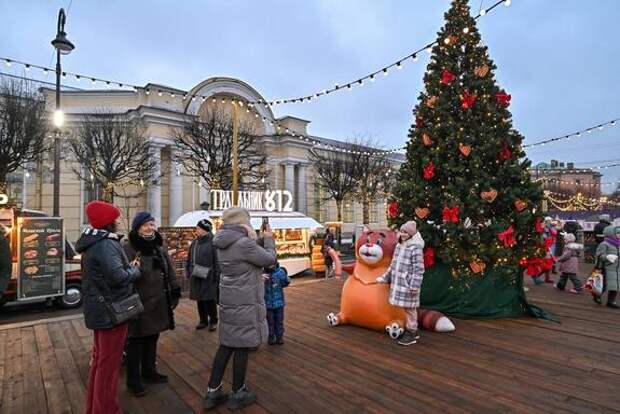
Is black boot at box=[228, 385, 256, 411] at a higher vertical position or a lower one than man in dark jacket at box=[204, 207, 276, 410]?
lower

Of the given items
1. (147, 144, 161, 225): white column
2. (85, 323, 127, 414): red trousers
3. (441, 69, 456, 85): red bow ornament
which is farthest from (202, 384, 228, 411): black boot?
(147, 144, 161, 225): white column

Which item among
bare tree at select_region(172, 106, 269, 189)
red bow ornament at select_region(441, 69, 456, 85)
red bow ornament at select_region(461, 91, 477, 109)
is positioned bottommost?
red bow ornament at select_region(461, 91, 477, 109)

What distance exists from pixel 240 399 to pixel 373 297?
2.68 metres

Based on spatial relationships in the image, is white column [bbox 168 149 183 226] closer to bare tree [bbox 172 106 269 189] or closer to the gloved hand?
bare tree [bbox 172 106 269 189]

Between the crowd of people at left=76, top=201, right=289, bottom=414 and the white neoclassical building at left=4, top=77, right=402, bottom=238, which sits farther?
the white neoclassical building at left=4, top=77, right=402, bottom=238

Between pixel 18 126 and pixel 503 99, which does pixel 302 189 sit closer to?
pixel 18 126

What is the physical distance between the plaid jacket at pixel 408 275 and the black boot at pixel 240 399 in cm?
241

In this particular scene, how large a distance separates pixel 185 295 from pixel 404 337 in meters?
5.78

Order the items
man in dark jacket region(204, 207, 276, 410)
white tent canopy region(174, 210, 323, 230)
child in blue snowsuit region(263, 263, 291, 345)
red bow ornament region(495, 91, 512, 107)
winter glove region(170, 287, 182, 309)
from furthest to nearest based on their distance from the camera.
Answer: white tent canopy region(174, 210, 323, 230)
red bow ornament region(495, 91, 512, 107)
child in blue snowsuit region(263, 263, 291, 345)
winter glove region(170, 287, 182, 309)
man in dark jacket region(204, 207, 276, 410)

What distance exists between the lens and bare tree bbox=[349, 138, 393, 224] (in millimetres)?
26875

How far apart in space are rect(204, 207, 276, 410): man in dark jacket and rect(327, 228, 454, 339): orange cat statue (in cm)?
254

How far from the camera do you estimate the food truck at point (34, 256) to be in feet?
26.5

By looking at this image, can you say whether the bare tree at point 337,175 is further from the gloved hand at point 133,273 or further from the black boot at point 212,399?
the gloved hand at point 133,273

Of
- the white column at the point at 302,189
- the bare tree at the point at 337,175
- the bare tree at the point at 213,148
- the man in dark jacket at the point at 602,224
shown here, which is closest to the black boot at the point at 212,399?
the man in dark jacket at the point at 602,224
